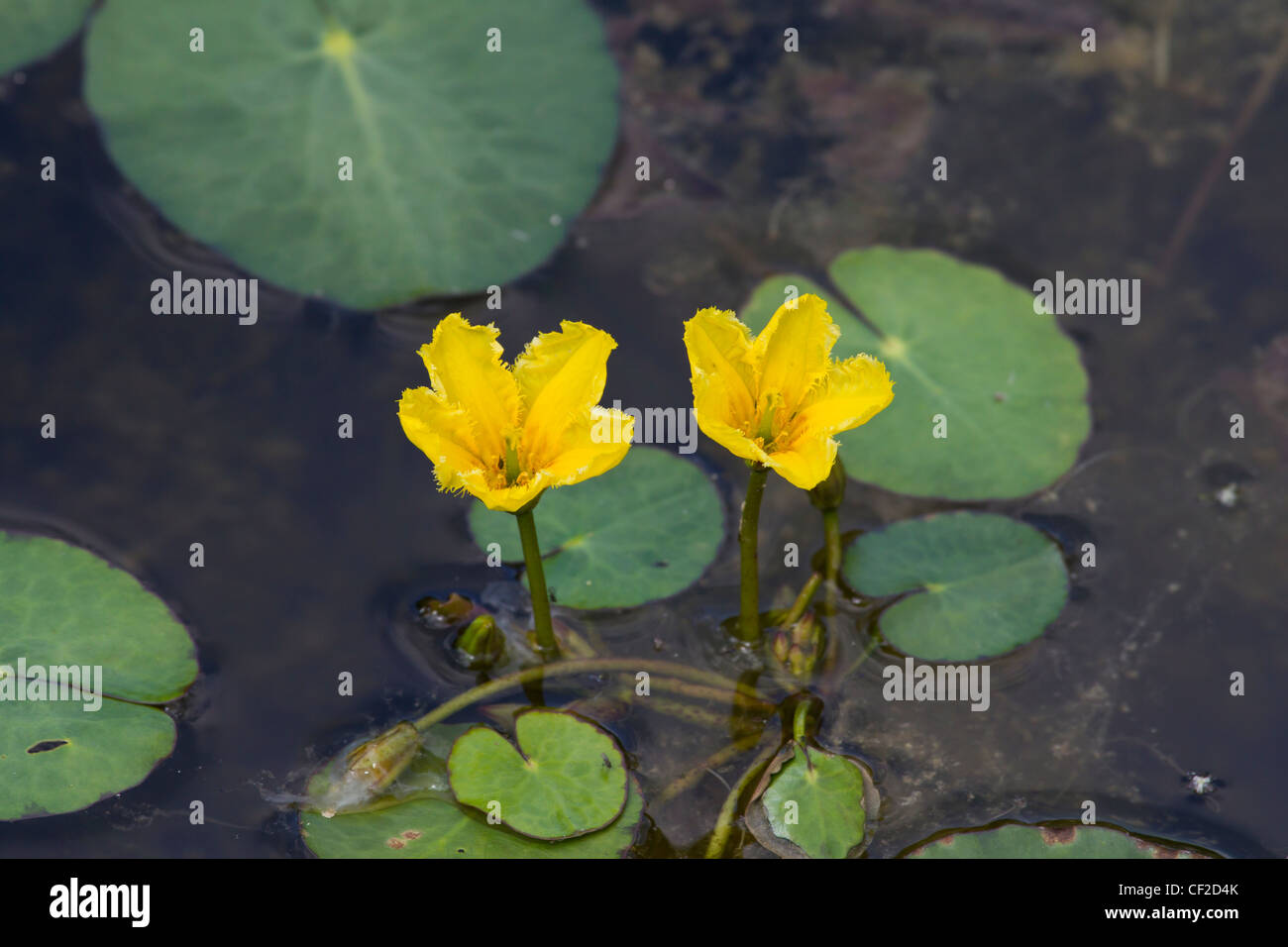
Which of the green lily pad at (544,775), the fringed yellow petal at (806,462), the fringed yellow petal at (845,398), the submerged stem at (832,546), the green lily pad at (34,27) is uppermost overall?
the green lily pad at (34,27)

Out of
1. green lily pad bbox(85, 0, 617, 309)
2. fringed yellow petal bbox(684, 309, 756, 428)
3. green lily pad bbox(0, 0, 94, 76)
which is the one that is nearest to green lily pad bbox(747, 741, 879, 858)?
fringed yellow petal bbox(684, 309, 756, 428)

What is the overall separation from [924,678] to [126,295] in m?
2.76

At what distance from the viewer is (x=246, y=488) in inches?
134

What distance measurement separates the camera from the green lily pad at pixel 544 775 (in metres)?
2.75

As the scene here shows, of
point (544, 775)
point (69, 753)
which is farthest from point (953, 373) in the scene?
point (69, 753)

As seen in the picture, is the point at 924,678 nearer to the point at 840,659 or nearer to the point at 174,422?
the point at 840,659

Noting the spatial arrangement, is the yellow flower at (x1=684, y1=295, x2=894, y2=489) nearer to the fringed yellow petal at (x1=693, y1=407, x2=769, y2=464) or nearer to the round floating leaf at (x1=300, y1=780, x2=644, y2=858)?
the fringed yellow petal at (x1=693, y1=407, x2=769, y2=464)

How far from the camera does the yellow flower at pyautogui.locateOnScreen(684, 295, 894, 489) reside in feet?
8.20

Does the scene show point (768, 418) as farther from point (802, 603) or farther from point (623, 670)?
point (623, 670)

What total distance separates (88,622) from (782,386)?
191cm

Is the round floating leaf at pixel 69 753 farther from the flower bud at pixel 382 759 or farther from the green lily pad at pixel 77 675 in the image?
the flower bud at pixel 382 759

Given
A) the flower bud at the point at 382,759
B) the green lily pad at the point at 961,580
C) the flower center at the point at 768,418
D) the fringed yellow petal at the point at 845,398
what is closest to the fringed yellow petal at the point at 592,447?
the flower center at the point at 768,418

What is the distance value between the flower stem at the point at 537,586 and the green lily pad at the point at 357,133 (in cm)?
124

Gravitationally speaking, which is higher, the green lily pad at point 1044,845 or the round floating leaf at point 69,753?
the round floating leaf at point 69,753
